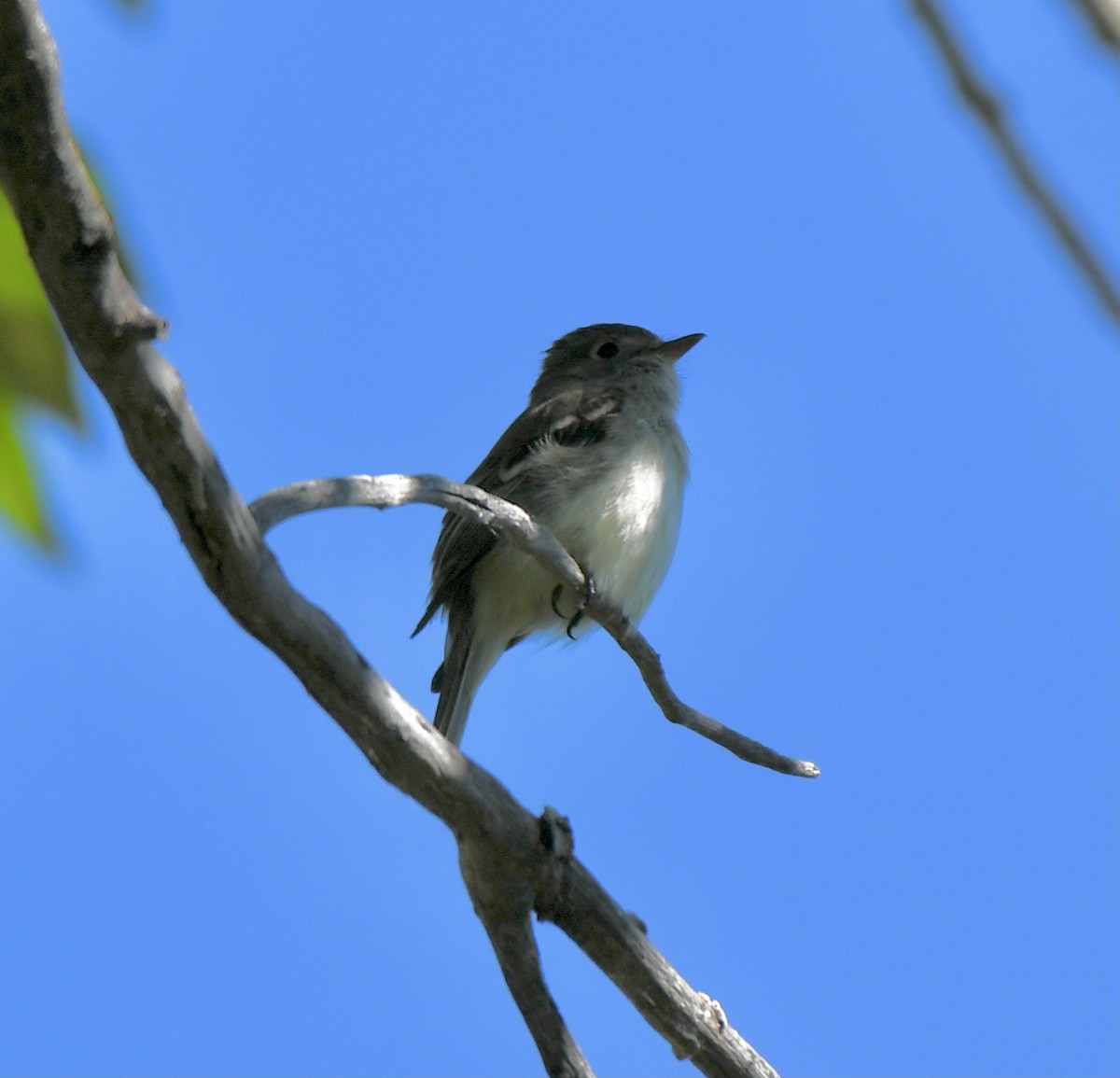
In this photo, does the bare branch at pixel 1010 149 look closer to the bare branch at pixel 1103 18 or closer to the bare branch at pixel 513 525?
the bare branch at pixel 1103 18

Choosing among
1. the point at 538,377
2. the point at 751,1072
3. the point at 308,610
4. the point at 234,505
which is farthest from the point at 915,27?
the point at 538,377

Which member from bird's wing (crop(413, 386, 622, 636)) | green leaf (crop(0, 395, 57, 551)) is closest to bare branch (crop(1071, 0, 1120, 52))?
green leaf (crop(0, 395, 57, 551))

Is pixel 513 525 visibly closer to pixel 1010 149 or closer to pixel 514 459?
pixel 514 459

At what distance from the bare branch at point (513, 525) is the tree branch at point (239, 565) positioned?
27 cm

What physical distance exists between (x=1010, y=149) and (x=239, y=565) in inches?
83.7

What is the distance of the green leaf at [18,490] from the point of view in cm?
173

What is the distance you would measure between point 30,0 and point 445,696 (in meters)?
4.28

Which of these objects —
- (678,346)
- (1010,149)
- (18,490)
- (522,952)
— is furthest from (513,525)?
(678,346)

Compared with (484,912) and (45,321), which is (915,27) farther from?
(484,912)

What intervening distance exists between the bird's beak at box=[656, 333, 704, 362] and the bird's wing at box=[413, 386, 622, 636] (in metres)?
0.57

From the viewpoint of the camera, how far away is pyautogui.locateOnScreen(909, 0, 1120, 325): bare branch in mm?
1164

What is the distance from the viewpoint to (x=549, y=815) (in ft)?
12.2

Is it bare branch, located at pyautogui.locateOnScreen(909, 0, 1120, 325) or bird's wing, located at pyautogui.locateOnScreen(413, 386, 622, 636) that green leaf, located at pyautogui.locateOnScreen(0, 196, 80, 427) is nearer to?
bare branch, located at pyautogui.locateOnScreen(909, 0, 1120, 325)

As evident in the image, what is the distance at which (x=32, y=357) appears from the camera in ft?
5.55
